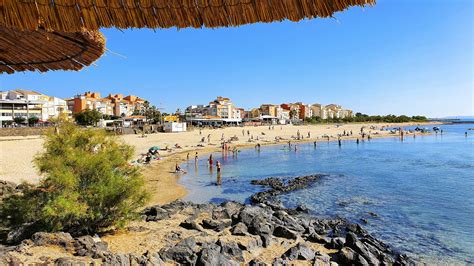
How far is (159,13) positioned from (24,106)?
7270 cm

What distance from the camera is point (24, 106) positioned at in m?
62.7

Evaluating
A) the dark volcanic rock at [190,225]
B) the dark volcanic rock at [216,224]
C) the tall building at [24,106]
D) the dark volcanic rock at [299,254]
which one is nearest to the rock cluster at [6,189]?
the dark volcanic rock at [190,225]

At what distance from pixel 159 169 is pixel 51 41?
951 inches

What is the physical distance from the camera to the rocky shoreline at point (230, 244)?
6.64 meters

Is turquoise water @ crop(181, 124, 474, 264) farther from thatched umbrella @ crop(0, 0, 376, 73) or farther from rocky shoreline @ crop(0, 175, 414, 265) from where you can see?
thatched umbrella @ crop(0, 0, 376, 73)

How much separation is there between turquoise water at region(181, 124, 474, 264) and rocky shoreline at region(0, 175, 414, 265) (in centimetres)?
159

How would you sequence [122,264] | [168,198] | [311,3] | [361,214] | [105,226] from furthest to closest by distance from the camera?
[168,198] < [361,214] < [105,226] < [122,264] < [311,3]

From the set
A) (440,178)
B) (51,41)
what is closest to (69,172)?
(51,41)

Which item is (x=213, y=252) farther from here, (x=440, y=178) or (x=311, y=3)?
(x=440, y=178)

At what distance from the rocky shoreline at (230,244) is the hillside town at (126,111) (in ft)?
55.5

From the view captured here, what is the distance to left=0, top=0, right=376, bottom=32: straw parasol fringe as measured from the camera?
1564mm

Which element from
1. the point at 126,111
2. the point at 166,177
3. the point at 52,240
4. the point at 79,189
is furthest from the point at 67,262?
the point at 126,111

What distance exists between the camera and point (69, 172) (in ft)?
26.2

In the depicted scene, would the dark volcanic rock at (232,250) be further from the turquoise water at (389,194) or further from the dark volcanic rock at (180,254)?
the turquoise water at (389,194)
